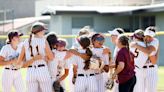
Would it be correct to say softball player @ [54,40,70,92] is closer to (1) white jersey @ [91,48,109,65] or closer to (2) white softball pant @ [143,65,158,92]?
(1) white jersey @ [91,48,109,65]

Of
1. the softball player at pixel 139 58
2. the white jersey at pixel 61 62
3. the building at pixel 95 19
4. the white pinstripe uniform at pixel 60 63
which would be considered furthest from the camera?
the building at pixel 95 19

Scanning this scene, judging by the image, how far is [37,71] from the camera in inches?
356

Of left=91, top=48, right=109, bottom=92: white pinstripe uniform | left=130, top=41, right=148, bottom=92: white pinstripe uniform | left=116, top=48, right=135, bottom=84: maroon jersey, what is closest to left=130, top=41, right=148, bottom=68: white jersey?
left=130, top=41, right=148, bottom=92: white pinstripe uniform

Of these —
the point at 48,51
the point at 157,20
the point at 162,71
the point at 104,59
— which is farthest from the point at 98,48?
the point at 157,20

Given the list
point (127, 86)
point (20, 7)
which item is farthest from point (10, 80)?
point (20, 7)

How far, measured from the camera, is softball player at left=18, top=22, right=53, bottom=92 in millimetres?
8969

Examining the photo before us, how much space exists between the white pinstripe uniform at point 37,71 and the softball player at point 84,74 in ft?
1.74

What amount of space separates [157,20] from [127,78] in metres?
22.9

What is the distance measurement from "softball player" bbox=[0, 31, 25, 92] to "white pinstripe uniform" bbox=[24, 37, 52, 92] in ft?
3.72

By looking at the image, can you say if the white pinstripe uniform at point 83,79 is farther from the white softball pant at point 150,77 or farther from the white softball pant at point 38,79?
the white softball pant at point 150,77

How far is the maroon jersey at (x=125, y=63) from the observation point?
916cm

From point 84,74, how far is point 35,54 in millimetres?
925

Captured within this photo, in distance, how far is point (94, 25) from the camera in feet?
116

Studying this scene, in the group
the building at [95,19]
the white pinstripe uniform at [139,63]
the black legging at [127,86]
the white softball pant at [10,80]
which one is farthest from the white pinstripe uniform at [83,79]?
the building at [95,19]
